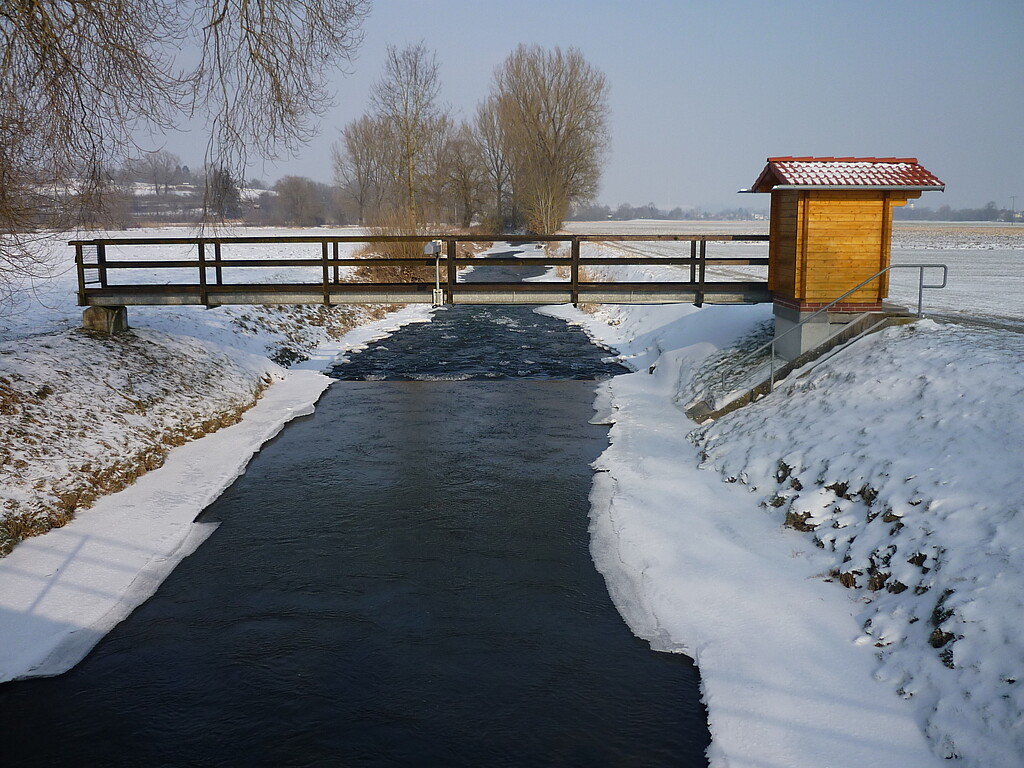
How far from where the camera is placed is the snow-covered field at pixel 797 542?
6.60 m

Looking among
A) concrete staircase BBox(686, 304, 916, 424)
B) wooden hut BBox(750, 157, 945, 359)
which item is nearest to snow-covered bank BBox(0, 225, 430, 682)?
concrete staircase BBox(686, 304, 916, 424)

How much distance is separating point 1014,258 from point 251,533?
1748 inches

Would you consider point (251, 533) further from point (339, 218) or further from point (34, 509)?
A: point (339, 218)

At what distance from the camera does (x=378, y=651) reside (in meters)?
7.85

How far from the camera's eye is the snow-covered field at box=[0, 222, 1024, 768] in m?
6.60

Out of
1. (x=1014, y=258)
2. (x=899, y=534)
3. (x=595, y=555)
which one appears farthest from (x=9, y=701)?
(x=1014, y=258)

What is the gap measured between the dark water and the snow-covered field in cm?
45

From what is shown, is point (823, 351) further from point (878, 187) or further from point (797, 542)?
point (797, 542)

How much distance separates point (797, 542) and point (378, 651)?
16.3 ft

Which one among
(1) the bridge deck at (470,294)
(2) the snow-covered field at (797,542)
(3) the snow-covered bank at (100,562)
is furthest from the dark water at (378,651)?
(1) the bridge deck at (470,294)

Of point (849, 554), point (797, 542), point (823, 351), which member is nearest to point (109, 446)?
point (797, 542)

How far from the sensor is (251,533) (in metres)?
10.8

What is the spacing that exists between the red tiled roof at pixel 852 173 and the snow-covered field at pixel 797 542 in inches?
98.7

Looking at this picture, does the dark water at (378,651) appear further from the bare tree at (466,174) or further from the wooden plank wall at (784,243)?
the bare tree at (466,174)
